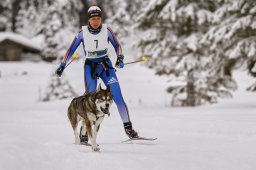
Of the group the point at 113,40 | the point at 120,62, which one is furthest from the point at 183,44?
the point at 120,62

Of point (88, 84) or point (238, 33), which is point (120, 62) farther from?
point (238, 33)

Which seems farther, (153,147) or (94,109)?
(153,147)

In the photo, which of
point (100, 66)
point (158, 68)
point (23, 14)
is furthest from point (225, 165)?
point (23, 14)

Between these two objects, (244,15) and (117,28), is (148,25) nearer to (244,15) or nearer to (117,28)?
(244,15)

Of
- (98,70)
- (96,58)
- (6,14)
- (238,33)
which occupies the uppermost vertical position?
(6,14)

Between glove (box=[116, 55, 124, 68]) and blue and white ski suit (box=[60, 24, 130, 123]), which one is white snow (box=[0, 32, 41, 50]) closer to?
blue and white ski suit (box=[60, 24, 130, 123])

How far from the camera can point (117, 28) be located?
49.5m

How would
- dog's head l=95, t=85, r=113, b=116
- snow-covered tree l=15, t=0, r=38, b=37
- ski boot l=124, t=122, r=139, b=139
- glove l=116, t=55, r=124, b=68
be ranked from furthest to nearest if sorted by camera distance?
snow-covered tree l=15, t=0, r=38, b=37
ski boot l=124, t=122, r=139, b=139
glove l=116, t=55, r=124, b=68
dog's head l=95, t=85, r=113, b=116

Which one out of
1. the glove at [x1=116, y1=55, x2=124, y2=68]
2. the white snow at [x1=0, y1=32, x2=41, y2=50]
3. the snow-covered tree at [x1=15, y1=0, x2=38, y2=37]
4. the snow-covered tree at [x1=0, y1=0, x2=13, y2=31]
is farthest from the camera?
the snow-covered tree at [x1=15, y1=0, x2=38, y2=37]

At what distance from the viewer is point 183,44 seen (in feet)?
61.3

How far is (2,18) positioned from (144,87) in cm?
2792

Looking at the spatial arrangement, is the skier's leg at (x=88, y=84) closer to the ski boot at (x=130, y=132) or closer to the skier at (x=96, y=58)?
the skier at (x=96, y=58)

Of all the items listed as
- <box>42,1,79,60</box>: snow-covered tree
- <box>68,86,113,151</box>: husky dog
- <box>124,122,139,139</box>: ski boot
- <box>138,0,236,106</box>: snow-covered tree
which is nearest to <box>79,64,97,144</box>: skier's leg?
<box>68,86,113,151</box>: husky dog

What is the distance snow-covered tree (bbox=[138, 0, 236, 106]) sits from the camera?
1792 centimetres
